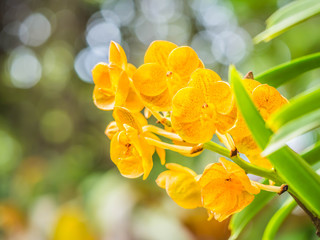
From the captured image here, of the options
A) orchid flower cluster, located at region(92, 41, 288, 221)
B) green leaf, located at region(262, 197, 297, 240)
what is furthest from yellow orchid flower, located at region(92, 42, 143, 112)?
green leaf, located at region(262, 197, 297, 240)

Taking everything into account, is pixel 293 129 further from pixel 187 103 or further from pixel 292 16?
pixel 292 16

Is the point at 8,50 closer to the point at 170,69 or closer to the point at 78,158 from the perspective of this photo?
the point at 78,158

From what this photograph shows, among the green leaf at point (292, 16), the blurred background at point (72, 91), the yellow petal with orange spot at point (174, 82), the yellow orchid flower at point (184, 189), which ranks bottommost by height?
the blurred background at point (72, 91)

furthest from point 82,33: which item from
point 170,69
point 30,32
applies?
point 170,69

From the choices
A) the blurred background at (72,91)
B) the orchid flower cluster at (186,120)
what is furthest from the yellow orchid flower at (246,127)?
the blurred background at (72,91)

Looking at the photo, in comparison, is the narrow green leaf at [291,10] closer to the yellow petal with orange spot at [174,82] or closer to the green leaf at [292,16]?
the green leaf at [292,16]

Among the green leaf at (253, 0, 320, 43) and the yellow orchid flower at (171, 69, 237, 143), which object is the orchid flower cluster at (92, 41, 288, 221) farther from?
the green leaf at (253, 0, 320, 43)
